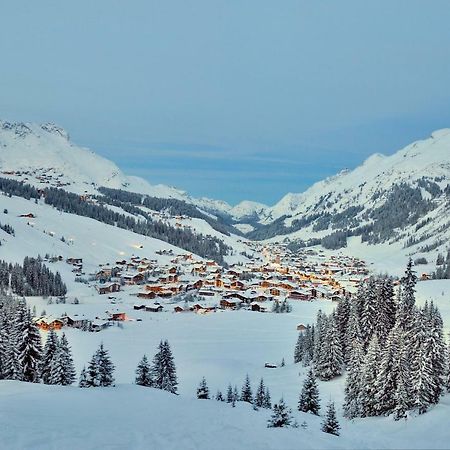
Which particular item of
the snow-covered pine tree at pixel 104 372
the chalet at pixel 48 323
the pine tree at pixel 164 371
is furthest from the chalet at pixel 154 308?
the snow-covered pine tree at pixel 104 372

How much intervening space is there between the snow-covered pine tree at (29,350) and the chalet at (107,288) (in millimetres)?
85878

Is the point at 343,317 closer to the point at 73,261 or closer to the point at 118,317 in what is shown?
the point at 118,317

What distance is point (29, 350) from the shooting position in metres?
42.7

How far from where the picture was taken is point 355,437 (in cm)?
2716

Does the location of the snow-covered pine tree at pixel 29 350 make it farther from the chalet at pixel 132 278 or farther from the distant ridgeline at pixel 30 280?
the chalet at pixel 132 278

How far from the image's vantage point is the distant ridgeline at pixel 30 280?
114750 millimetres

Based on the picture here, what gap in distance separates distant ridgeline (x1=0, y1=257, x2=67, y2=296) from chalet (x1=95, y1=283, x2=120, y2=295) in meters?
9.26

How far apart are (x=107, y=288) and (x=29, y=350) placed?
9026cm

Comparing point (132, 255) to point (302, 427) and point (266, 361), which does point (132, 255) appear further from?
point (302, 427)

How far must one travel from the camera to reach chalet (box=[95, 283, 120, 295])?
422ft

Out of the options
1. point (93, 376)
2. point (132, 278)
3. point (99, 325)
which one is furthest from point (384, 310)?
point (132, 278)

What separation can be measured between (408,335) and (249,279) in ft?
396

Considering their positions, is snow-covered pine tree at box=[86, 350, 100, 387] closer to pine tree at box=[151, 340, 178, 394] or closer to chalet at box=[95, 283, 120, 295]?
pine tree at box=[151, 340, 178, 394]

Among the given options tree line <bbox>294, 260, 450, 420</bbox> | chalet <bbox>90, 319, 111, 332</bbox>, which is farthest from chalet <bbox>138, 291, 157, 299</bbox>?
tree line <bbox>294, 260, 450, 420</bbox>
